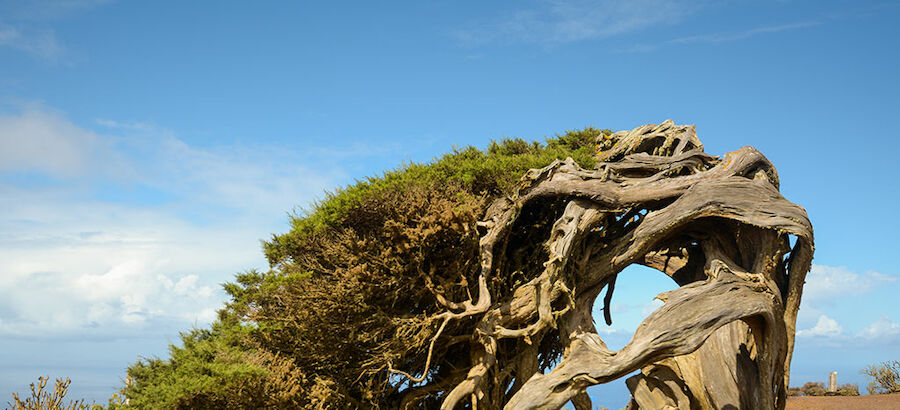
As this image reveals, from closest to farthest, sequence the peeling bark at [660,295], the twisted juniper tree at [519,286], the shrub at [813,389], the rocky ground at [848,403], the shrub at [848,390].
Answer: the peeling bark at [660,295], the twisted juniper tree at [519,286], the rocky ground at [848,403], the shrub at [848,390], the shrub at [813,389]

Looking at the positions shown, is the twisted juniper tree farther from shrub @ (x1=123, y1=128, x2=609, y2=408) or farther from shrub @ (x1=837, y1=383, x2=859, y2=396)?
shrub @ (x1=837, y1=383, x2=859, y2=396)

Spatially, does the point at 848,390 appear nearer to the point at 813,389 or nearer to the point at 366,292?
the point at 813,389

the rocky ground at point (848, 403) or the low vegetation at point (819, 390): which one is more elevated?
the low vegetation at point (819, 390)

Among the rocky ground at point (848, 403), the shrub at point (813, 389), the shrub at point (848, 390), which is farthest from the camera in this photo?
the shrub at point (813, 389)

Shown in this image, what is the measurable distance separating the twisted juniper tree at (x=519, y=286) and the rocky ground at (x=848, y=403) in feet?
19.0

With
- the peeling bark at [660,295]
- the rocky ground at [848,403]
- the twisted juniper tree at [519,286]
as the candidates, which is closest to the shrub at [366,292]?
the twisted juniper tree at [519,286]

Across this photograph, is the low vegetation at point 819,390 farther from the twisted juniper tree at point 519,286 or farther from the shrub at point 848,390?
the twisted juniper tree at point 519,286

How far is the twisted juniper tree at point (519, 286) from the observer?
14734 millimetres

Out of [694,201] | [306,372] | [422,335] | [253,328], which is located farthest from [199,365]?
[694,201]

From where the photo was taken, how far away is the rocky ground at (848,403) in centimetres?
1958

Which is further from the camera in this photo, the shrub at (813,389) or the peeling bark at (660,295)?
the shrub at (813,389)

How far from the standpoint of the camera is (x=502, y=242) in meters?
15.9

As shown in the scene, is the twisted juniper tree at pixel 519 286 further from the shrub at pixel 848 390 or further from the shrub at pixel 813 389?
the shrub at pixel 813 389

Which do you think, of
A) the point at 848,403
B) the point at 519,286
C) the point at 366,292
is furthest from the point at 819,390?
the point at 366,292
